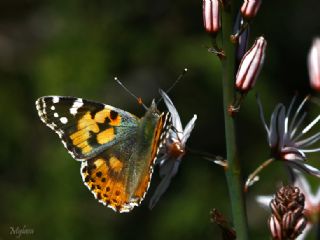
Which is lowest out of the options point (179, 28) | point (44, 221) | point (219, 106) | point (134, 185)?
point (44, 221)

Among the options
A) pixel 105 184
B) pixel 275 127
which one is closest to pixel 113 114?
pixel 105 184

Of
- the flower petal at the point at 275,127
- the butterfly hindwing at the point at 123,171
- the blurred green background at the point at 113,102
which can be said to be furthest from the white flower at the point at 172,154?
the blurred green background at the point at 113,102

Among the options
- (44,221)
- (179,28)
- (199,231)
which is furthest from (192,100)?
(44,221)

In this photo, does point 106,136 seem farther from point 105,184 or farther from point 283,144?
point 283,144

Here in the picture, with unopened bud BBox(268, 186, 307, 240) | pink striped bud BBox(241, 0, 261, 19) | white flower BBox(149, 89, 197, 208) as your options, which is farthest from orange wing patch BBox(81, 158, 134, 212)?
pink striped bud BBox(241, 0, 261, 19)

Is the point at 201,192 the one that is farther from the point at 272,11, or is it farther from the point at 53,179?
the point at 272,11

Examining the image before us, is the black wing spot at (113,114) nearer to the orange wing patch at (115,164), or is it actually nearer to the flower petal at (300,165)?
the orange wing patch at (115,164)

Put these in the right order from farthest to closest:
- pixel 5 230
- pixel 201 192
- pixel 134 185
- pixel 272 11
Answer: pixel 272 11 → pixel 201 192 → pixel 5 230 → pixel 134 185

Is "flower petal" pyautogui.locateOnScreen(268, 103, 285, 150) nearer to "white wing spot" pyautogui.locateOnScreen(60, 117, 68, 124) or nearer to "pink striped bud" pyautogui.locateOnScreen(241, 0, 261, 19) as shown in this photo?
"pink striped bud" pyautogui.locateOnScreen(241, 0, 261, 19)
